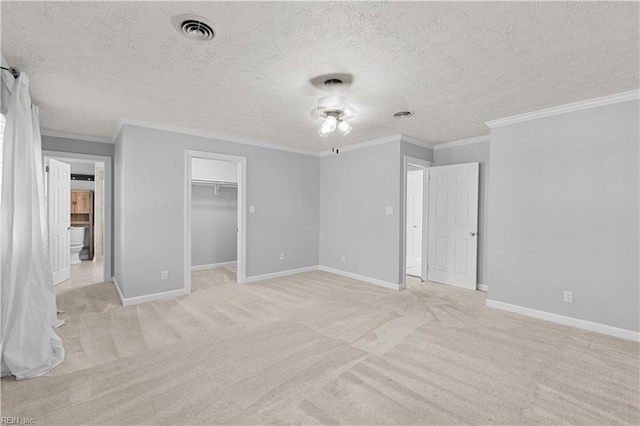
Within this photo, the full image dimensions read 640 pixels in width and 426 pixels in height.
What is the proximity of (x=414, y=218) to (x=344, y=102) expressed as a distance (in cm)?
455

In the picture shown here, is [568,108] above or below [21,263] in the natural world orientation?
above

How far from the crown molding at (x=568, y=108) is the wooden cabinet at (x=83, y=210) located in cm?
865

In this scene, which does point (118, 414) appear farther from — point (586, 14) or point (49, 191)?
point (49, 191)

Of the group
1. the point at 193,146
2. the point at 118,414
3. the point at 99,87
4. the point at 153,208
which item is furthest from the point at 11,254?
the point at 193,146

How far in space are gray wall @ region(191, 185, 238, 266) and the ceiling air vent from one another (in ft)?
15.4

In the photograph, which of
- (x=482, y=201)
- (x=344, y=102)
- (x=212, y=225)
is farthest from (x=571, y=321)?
(x=212, y=225)

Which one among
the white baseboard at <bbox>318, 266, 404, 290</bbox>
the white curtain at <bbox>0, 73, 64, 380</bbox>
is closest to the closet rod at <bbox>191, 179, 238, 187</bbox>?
the white baseboard at <bbox>318, 266, 404, 290</bbox>

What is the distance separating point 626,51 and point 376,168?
3.24 m

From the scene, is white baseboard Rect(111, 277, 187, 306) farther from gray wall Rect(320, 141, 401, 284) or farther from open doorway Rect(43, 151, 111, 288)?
gray wall Rect(320, 141, 401, 284)

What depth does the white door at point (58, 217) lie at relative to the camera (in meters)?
4.96

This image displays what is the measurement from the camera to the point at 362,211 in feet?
17.9

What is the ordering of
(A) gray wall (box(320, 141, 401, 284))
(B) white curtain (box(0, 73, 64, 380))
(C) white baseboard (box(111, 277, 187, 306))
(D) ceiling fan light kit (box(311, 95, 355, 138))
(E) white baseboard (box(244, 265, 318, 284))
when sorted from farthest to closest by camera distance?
A: (E) white baseboard (box(244, 265, 318, 284)) → (A) gray wall (box(320, 141, 401, 284)) → (C) white baseboard (box(111, 277, 187, 306)) → (D) ceiling fan light kit (box(311, 95, 355, 138)) → (B) white curtain (box(0, 73, 64, 380))

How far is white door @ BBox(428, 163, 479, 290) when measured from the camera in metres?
4.89

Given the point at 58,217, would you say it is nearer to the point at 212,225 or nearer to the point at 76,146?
the point at 76,146
